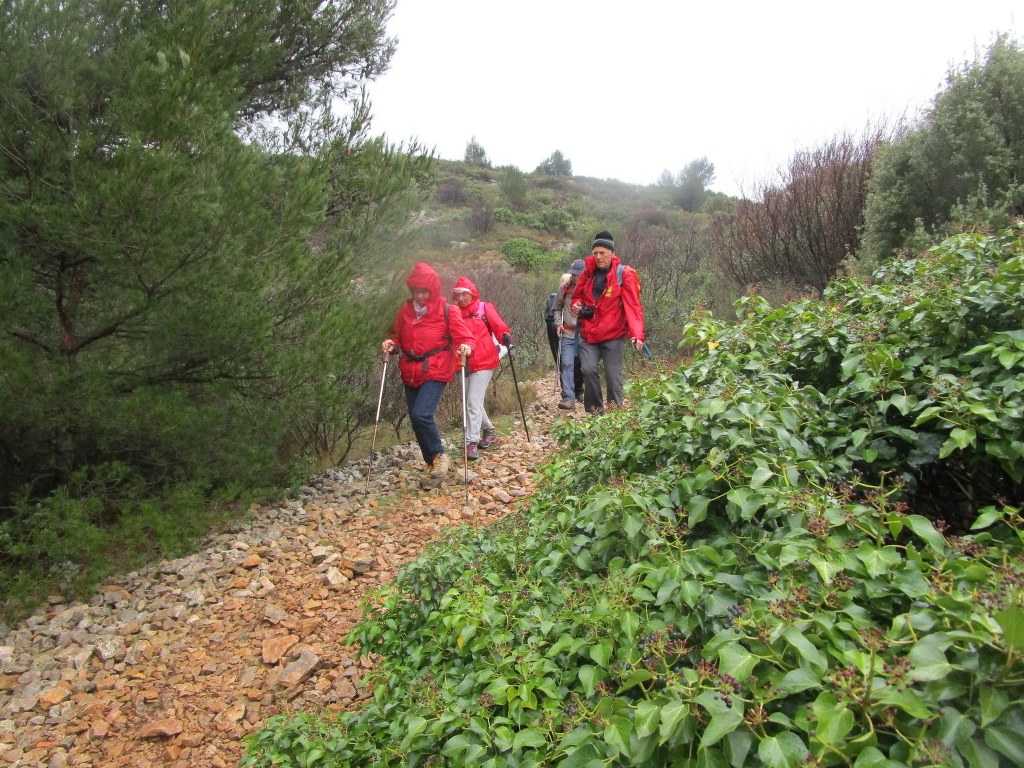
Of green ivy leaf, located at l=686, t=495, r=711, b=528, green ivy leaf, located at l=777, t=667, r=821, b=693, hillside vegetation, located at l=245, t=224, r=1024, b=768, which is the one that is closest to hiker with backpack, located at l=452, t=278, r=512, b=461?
hillside vegetation, located at l=245, t=224, r=1024, b=768

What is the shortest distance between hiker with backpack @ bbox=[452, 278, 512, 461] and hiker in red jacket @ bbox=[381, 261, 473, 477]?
1.73 feet

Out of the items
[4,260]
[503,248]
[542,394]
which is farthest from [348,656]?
[503,248]

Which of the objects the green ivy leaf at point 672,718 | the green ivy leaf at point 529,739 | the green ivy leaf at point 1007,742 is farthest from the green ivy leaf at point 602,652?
the green ivy leaf at point 1007,742

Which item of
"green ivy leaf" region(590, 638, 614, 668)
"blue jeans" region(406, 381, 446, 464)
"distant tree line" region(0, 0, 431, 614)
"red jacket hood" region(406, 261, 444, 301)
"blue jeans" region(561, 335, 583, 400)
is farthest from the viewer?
"blue jeans" region(561, 335, 583, 400)

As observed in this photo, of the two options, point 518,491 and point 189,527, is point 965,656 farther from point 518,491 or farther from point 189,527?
point 189,527

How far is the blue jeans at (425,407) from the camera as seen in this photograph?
5414mm

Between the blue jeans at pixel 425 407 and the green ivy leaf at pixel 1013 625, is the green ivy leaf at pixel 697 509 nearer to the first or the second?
the green ivy leaf at pixel 1013 625

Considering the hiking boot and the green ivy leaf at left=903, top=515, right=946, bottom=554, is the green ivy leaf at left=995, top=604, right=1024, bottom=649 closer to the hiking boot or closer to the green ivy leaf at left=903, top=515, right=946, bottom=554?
the green ivy leaf at left=903, top=515, right=946, bottom=554

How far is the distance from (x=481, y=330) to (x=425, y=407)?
1.19 metres

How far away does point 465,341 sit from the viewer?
555 centimetres

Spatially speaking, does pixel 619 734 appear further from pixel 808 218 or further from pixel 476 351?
pixel 808 218

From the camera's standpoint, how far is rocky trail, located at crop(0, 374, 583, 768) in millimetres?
3146

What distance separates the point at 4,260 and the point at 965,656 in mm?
4908

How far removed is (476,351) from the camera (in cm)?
612
